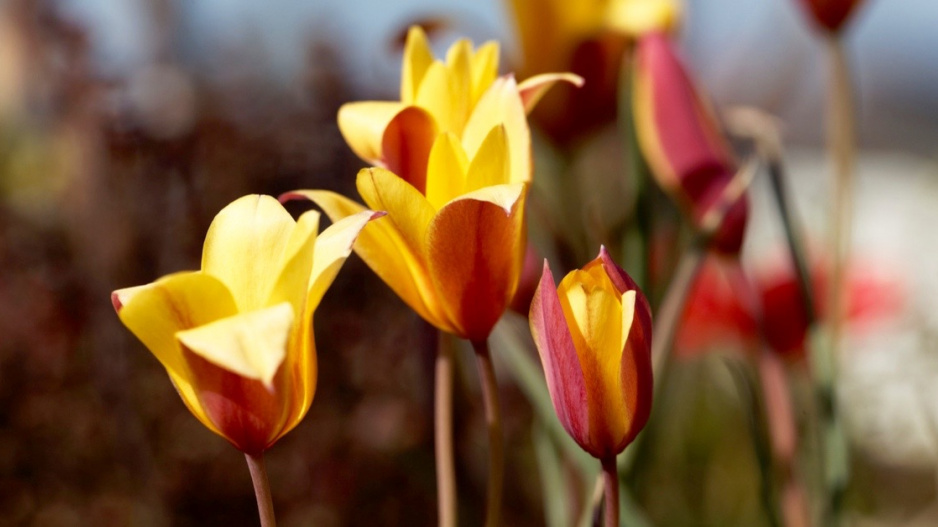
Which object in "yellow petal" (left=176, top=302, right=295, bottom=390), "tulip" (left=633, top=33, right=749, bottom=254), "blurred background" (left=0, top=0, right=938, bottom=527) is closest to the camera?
"yellow petal" (left=176, top=302, right=295, bottom=390)

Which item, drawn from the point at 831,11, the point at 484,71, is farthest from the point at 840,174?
the point at 484,71

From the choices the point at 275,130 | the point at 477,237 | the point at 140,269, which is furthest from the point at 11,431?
the point at 477,237

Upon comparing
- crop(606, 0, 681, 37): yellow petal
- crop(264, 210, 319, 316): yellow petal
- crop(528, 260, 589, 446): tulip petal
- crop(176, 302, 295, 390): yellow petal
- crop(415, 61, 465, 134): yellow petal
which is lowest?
crop(528, 260, 589, 446): tulip petal

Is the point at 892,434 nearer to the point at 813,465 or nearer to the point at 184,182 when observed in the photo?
the point at 813,465

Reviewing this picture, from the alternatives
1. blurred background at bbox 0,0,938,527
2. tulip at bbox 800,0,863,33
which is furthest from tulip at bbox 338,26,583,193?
blurred background at bbox 0,0,938,527

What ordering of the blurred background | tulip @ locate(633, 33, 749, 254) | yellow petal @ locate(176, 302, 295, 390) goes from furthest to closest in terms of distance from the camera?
the blurred background
tulip @ locate(633, 33, 749, 254)
yellow petal @ locate(176, 302, 295, 390)

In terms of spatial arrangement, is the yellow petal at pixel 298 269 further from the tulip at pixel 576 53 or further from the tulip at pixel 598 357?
the tulip at pixel 576 53

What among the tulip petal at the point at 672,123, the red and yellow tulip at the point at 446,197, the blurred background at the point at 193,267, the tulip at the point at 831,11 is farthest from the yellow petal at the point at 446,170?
the blurred background at the point at 193,267

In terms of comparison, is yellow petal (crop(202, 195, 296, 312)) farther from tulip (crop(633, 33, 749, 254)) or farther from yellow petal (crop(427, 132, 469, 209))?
tulip (crop(633, 33, 749, 254))
